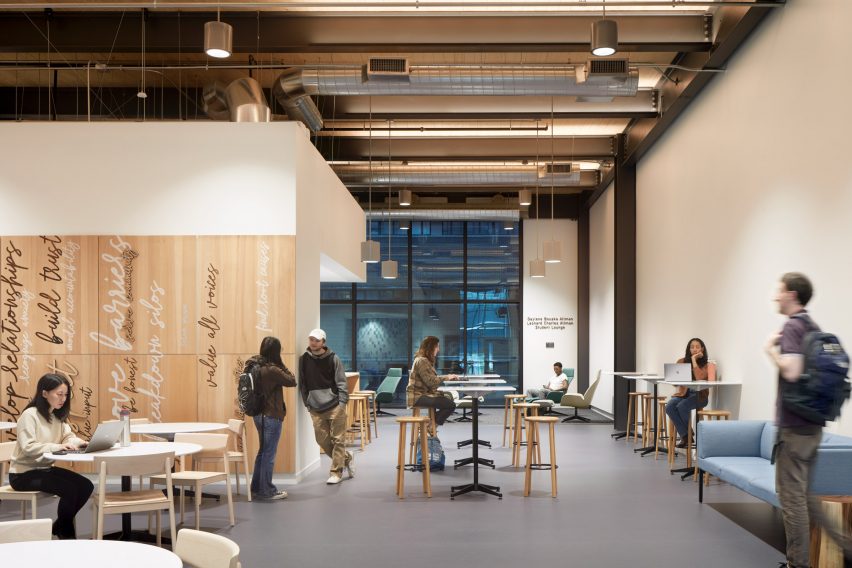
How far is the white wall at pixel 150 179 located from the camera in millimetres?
8219

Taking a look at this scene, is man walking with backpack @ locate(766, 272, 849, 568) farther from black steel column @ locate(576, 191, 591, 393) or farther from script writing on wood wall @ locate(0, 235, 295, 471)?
black steel column @ locate(576, 191, 591, 393)

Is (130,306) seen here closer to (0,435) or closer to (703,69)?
(0,435)

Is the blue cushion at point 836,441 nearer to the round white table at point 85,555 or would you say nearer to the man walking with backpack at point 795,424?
the man walking with backpack at point 795,424

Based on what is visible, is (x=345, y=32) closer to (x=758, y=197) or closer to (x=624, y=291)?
(x=758, y=197)

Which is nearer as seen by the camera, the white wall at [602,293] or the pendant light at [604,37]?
the pendant light at [604,37]

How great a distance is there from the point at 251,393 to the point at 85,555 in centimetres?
453

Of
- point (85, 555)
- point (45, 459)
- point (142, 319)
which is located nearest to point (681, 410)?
point (142, 319)

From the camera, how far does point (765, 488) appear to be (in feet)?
18.2

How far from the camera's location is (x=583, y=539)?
581 centimetres

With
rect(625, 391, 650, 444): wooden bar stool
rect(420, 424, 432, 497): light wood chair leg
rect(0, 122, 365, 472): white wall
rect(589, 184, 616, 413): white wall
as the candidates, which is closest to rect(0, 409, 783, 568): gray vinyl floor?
rect(420, 424, 432, 497): light wood chair leg

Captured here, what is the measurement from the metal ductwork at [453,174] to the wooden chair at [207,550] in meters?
11.5

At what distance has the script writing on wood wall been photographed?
8.08 meters

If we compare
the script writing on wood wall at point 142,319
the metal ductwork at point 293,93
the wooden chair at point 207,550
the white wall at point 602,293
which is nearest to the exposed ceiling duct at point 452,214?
the white wall at point 602,293

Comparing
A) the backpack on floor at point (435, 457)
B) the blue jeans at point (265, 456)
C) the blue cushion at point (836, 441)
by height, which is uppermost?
the blue cushion at point (836, 441)
